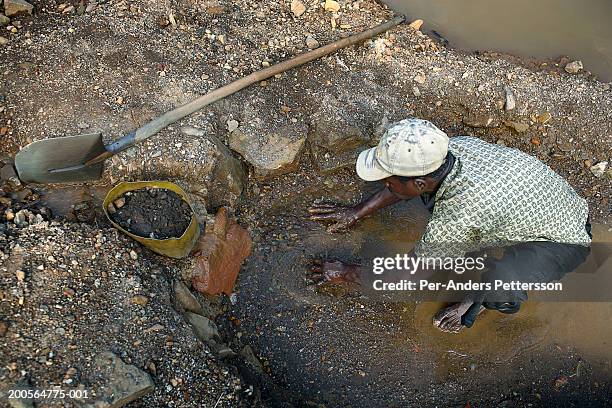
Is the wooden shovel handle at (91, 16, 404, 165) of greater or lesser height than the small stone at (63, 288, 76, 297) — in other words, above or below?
above

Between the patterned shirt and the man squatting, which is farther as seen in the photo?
the patterned shirt

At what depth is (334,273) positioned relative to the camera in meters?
3.51

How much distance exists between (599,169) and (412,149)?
216cm

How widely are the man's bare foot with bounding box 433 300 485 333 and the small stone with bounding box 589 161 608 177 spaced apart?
4.37ft

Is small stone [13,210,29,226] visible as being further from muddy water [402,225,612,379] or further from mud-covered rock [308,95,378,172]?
muddy water [402,225,612,379]

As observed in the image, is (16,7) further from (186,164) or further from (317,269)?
(317,269)

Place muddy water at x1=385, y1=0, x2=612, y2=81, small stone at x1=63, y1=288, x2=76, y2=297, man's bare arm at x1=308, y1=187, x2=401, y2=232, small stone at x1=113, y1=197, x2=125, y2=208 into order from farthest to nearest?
1. muddy water at x1=385, y1=0, x2=612, y2=81
2. man's bare arm at x1=308, y1=187, x2=401, y2=232
3. small stone at x1=113, y1=197, x2=125, y2=208
4. small stone at x1=63, y1=288, x2=76, y2=297

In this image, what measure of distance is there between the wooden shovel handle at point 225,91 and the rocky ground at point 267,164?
6 centimetres

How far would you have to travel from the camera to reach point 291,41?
386cm

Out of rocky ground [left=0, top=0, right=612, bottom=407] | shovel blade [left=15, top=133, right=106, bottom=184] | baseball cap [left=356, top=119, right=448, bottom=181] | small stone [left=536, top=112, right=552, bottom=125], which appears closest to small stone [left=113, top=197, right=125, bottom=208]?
rocky ground [left=0, top=0, right=612, bottom=407]

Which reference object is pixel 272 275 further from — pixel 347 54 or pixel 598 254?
pixel 598 254

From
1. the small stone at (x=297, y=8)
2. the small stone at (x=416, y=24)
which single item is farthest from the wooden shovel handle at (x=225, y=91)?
the small stone at (x=297, y=8)

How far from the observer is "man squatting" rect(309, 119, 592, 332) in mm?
2541

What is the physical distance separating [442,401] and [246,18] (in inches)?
111
